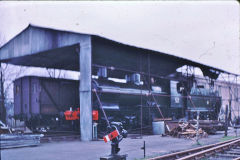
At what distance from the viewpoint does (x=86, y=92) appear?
1488cm

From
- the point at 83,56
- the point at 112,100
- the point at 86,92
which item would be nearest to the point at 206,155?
the point at 86,92

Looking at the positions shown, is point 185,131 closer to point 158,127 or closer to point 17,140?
point 158,127

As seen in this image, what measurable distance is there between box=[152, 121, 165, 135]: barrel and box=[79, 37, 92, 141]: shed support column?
18.5 ft

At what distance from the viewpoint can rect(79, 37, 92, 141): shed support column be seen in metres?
14.6

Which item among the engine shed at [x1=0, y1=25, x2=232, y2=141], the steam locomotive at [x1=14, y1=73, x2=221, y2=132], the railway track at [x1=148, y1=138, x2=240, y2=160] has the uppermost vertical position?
the engine shed at [x1=0, y1=25, x2=232, y2=141]

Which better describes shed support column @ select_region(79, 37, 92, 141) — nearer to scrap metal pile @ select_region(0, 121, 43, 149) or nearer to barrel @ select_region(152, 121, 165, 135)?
scrap metal pile @ select_region(0, 121, 43, 149)

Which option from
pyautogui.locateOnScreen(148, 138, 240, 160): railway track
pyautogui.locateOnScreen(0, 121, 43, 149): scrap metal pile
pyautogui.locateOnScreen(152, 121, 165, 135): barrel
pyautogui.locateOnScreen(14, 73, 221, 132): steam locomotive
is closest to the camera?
pyautogui.locateOnScreen(148, 138, 240, 160): railway track

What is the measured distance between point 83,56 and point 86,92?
221 centimetres

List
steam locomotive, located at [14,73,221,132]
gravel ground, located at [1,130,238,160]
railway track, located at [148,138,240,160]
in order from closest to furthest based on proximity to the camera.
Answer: railway track, located at [148,138,240,160]
gravel ground, located at [1,130,238,160]
steam locomotive, located at [14,73,221,132]

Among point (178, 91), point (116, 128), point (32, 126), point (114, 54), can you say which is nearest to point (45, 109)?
point (32, 126)

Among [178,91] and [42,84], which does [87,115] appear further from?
[178,91]

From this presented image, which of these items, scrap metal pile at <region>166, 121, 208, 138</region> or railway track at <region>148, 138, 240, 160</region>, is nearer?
railway track at <region>148, 138, 240, 160</region>

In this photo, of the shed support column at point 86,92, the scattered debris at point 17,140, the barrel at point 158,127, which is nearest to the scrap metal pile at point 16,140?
the scattered debris at point 17,140

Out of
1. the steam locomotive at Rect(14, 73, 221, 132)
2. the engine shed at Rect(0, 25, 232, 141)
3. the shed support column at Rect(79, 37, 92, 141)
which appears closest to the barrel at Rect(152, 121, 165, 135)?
the steam locomotive at Rect(14, 73, 221, 132)
